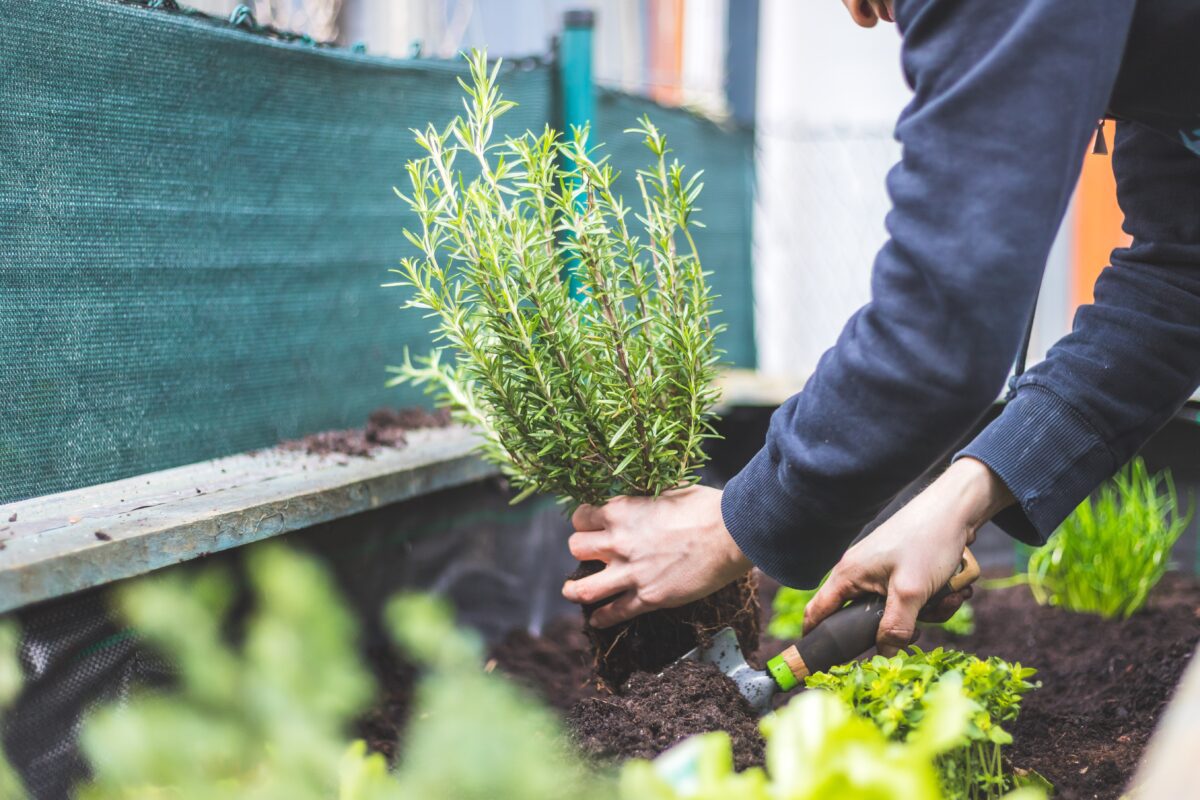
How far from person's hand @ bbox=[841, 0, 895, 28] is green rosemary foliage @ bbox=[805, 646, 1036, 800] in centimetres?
81

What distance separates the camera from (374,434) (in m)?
2.14

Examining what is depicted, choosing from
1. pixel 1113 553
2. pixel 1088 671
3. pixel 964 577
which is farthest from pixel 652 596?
pixel 1113 553

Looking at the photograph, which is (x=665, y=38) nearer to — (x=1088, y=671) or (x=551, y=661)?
(x=551, y=661)

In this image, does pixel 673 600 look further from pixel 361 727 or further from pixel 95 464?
pixel 95 464

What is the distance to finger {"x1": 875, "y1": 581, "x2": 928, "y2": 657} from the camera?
1.32 meters

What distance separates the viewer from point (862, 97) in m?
5.25

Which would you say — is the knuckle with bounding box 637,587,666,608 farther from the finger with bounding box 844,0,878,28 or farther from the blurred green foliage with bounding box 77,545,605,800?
the finger with bounding box 844,0,878,28

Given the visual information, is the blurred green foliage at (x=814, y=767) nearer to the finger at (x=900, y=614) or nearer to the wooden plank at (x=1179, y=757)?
the wooden plank at (x=1179, y=757)

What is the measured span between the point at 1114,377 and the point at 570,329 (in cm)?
79

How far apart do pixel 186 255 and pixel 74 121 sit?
1.03ft

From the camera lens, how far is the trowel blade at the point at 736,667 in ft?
4.79

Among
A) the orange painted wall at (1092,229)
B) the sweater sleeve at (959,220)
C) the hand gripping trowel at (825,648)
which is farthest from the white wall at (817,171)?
Answer: the sweater sleeve at (959,220)

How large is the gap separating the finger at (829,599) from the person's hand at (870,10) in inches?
30.3

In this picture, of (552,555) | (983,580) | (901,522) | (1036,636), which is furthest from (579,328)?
(983,580)
